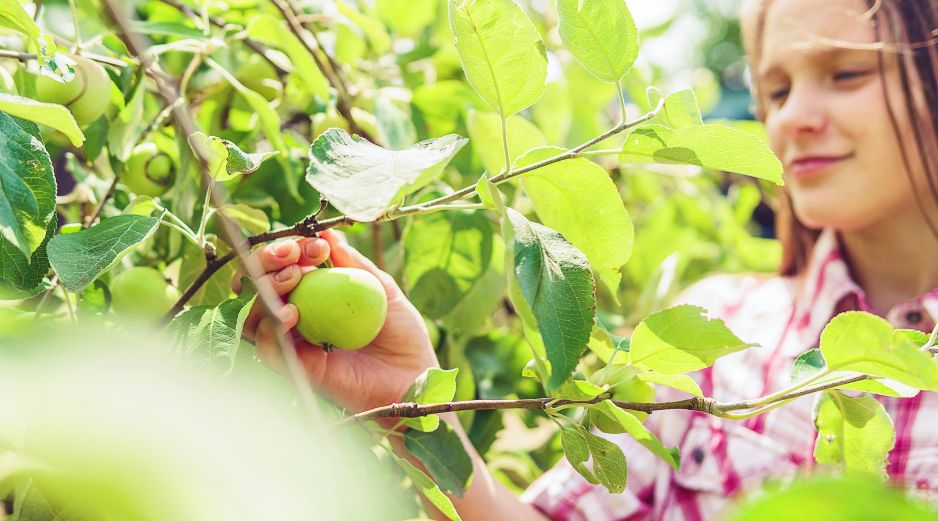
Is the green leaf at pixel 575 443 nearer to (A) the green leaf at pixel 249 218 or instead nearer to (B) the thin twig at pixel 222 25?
(A) the green leaf at pixel 249 218

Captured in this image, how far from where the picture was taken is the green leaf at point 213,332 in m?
0.41

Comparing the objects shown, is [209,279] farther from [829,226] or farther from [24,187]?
[829,226]

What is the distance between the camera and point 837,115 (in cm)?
94

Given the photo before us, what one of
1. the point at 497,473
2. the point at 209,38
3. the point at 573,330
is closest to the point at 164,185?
the point at 209,38

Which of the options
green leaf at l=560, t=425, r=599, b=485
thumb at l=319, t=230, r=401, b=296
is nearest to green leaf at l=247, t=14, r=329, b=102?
thumb at l=319, t=230, r=401, b=296

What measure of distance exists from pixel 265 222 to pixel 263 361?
9 centimetres

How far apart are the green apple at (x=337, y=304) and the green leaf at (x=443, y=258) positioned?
0.18 m

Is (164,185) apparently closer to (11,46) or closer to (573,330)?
(11,46)

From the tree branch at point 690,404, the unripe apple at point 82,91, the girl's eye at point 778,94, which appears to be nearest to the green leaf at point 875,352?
the tree branch at point 690,404

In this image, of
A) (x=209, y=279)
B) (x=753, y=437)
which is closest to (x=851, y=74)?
(x=753, y=437)

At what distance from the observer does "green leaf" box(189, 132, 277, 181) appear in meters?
0.42

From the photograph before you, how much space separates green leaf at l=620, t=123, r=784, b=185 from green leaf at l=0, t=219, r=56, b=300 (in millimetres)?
316

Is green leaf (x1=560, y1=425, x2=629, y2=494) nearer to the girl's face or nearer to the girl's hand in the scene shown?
the girl's hand

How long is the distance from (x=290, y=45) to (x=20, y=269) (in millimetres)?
295
